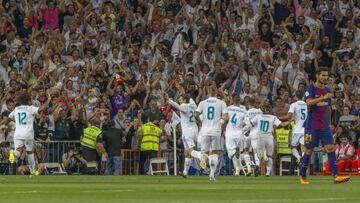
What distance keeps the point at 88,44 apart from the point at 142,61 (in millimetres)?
1822

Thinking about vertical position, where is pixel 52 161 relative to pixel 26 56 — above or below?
below

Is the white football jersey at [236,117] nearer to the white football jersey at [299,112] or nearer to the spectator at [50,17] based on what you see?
the white football jersey at [299,112]

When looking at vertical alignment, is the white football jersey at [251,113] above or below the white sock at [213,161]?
above

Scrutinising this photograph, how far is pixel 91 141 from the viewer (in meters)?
40.0

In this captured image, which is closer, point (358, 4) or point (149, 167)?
point (149, 167)

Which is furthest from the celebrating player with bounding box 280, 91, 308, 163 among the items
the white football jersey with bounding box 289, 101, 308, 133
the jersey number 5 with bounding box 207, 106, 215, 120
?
the jersey number 5 with bounding box 207, 106, 215, 120

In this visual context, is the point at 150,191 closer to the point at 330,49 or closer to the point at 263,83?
the point at 263,83

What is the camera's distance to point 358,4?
45656 millimetres

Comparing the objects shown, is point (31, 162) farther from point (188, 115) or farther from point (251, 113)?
point (251, 113)

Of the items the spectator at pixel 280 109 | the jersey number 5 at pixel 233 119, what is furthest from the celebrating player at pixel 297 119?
the jersey number 5 at pixel 233 119

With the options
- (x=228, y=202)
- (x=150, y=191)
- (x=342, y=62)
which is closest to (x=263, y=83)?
(x=342, y=62)

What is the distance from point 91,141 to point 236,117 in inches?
194

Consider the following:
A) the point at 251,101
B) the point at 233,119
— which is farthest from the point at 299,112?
the point at 233,119

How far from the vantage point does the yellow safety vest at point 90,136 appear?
131 feet
